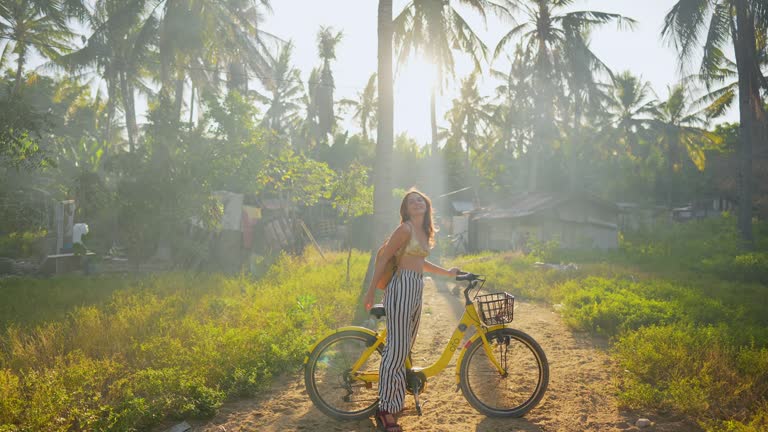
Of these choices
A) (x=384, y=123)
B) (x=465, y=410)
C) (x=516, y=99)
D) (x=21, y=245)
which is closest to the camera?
(x=465, y=410)

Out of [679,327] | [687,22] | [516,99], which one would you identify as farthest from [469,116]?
[679,327]

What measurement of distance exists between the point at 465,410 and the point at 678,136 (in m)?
34.4

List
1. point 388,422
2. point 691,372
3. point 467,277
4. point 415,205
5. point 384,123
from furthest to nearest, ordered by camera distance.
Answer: point 384,123, point 691,372, point 467,277, point 415,205, point 388,422

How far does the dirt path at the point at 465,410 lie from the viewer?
3770 millimetres

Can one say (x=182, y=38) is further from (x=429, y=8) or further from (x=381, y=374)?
(x=381, y=374)

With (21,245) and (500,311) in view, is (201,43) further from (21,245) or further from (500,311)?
(500,311)

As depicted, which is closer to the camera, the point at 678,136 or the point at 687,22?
the point at 687,22

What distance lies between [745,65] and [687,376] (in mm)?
17118

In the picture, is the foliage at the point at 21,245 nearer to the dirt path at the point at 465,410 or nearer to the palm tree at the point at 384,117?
the palm tree at the point at 384,117

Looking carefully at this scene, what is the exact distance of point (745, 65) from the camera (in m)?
16.4

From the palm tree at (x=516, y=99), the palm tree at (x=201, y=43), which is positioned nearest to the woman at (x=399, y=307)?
the palm tree at (x=201, y=43)

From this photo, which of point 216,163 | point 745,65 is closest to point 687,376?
point 216,163

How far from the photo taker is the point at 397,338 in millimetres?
3480

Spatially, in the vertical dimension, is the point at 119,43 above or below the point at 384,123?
above
